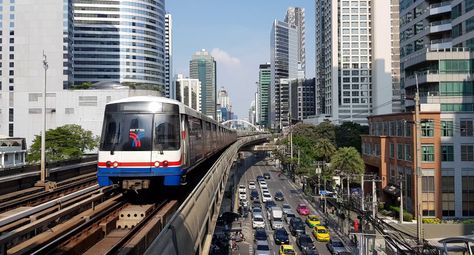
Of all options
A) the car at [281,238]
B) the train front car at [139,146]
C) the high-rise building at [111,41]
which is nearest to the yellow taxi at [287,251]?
the car at [281,238]

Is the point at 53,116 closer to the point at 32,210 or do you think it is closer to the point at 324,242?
the point at 324,242

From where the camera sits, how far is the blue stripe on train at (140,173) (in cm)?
1251

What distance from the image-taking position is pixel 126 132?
12719 millimetres

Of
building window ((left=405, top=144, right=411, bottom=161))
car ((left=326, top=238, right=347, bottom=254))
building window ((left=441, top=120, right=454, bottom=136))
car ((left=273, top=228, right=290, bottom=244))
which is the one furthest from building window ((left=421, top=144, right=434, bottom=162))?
car ((left=273, top=228, right=290, bottom=244))

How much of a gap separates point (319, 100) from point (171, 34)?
103 m

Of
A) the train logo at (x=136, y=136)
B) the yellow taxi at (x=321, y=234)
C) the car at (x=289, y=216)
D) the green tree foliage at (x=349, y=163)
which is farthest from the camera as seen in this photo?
the green tree foliage at (x=349, y=163)

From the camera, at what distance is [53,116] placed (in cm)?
6556

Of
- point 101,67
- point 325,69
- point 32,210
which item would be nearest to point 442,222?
point 32,210

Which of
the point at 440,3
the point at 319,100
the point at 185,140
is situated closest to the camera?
the point at 185,140

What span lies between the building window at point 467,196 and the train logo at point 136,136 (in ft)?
99.3

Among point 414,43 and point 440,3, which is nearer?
point 440,3

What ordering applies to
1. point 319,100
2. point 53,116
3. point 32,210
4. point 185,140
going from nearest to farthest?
point 32,210
point 185,140
point 53,116
point 319,100

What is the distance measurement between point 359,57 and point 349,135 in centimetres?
3491

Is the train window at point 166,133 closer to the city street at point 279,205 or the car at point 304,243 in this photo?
the city street at point 279,205
